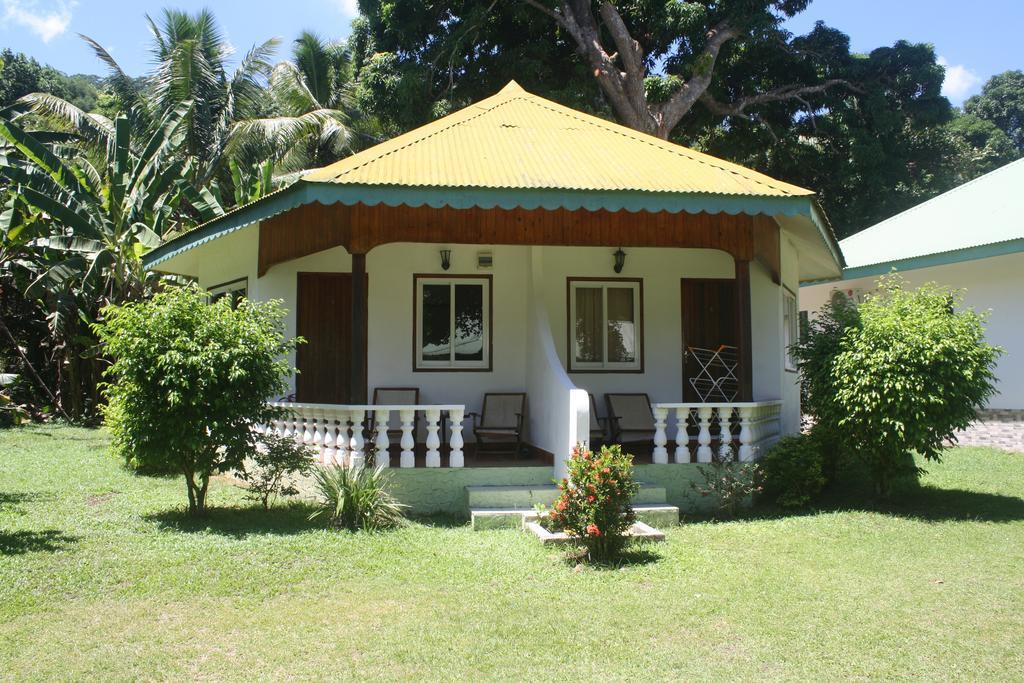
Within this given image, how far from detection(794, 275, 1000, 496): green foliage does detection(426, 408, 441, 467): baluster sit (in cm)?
440

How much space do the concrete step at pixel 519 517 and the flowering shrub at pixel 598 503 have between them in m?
1.27

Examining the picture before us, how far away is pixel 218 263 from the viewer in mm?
14523

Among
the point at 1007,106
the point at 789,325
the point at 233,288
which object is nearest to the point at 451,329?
the point at 233,288

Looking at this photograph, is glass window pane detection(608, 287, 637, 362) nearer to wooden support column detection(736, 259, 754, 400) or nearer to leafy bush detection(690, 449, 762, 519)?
wooden support column detection(736, 259, 754, 400)

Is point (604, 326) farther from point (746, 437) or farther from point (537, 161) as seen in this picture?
point (746, 437)

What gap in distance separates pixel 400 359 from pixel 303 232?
250 centimetres

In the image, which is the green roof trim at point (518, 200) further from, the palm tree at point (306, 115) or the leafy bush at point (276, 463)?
the palm tree at point (306, 115)

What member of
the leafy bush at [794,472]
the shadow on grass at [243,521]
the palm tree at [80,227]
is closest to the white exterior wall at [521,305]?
the leafy bush at [794,472]

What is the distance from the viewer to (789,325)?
48.3 ft

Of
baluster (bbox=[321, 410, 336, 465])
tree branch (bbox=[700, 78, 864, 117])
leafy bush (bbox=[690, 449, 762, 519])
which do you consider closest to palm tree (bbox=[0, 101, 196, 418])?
baluster (bbox=[321, 410, 336, 465])

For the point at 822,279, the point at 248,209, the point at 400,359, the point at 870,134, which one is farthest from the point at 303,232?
the point at 870,134

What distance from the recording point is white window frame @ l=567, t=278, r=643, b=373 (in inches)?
512

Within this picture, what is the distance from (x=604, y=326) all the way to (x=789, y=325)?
142 inches

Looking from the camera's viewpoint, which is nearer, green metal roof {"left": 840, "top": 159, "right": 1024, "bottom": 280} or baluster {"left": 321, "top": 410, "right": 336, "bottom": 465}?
baluster {"left": 321, "top": 410, "right": 336, "bottom": 465}
